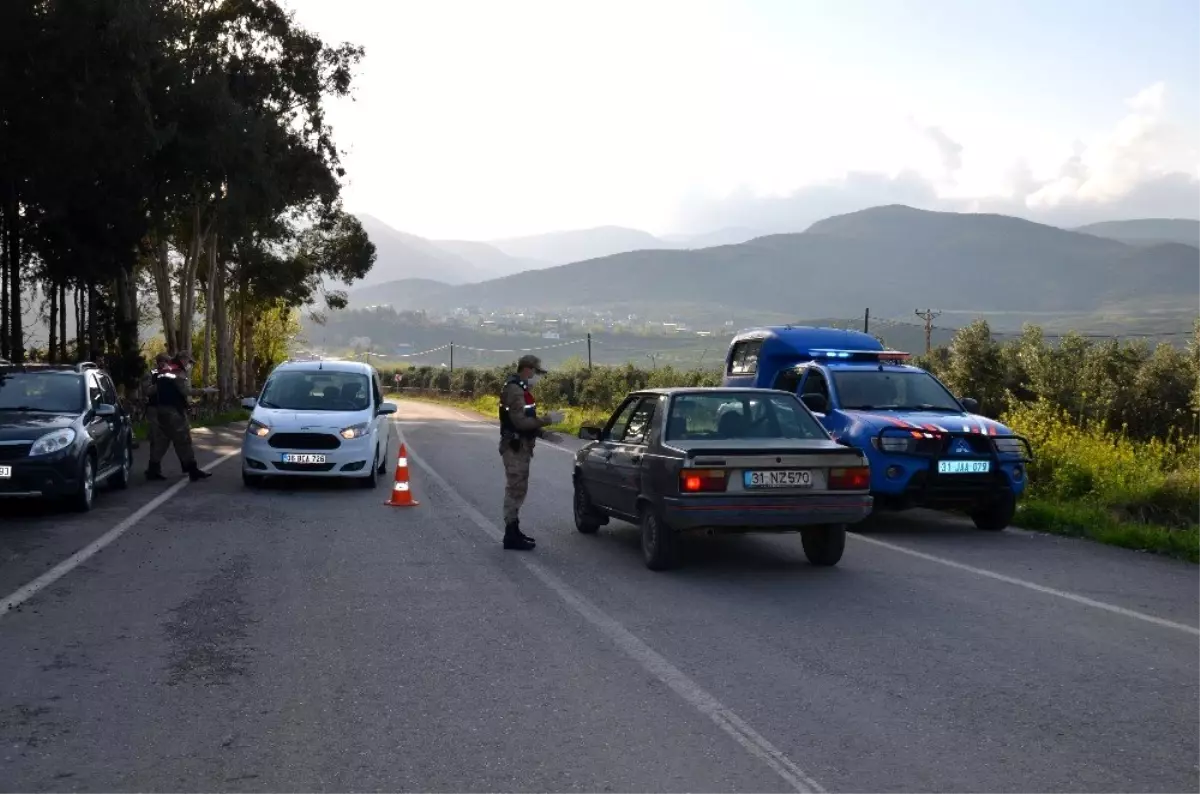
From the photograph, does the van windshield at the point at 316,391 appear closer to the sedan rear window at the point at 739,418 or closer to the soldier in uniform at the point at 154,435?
the soldier in uniform at the point at 154,435

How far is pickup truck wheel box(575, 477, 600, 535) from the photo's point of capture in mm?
12805

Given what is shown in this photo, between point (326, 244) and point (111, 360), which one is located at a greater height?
point (326, 244)

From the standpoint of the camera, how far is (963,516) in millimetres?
15609

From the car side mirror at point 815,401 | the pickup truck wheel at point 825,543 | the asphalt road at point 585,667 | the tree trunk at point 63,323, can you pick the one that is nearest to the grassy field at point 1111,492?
the asphalt road at point 585,667

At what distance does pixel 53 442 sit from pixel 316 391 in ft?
16.6

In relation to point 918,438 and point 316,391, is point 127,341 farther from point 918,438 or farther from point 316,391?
point 918,438

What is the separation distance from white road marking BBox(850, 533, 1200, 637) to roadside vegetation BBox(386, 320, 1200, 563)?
2444 millimetres

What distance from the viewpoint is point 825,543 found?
10906 millimetres

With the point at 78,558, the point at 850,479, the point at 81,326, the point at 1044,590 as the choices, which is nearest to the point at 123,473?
the point at 78,558

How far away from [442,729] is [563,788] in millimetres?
1018

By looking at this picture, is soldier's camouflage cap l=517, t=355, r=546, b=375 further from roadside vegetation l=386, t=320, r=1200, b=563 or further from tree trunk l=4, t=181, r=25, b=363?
tree trunk l=4, t=181, r=25, b=363

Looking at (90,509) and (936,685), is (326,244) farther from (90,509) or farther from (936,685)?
(936,685)

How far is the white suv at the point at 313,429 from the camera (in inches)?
667

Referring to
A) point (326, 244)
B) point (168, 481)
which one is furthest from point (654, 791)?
point (326, 244)
